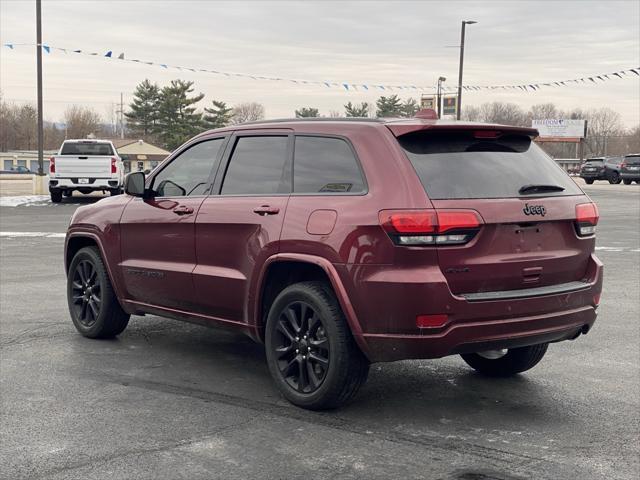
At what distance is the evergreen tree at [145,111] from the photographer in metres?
120

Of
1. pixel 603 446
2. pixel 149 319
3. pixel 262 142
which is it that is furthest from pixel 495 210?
pixel 149 319

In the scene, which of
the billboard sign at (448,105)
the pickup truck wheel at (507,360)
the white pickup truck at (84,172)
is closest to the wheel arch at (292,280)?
the pickup truck wheel at (507,360)

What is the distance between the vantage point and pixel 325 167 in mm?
5055

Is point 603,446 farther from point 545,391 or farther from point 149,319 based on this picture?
point 149,319

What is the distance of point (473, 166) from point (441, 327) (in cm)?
99

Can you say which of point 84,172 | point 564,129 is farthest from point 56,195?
point 564,129

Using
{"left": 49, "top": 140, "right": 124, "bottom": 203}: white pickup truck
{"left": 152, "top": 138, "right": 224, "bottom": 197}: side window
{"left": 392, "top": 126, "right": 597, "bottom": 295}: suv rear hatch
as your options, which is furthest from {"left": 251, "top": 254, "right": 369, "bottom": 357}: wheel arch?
{"left": 49, "top": 140, "right": 124, "bottom": 203}: white pickup truck

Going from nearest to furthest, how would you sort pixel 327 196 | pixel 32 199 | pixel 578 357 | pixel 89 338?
pixel 327 196 < pixel 578 357 < pixel 89 338 < pixel 32 199

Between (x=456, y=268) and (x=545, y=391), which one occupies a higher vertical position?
(x=456, y=268)

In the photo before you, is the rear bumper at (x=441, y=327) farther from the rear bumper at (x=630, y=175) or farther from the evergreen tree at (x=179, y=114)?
the evergreen tree at (x=179, y=114)

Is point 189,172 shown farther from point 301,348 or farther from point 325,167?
point 301,348

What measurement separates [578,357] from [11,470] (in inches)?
169

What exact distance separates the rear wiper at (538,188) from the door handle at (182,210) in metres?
2.29

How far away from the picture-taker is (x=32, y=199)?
2800cm
